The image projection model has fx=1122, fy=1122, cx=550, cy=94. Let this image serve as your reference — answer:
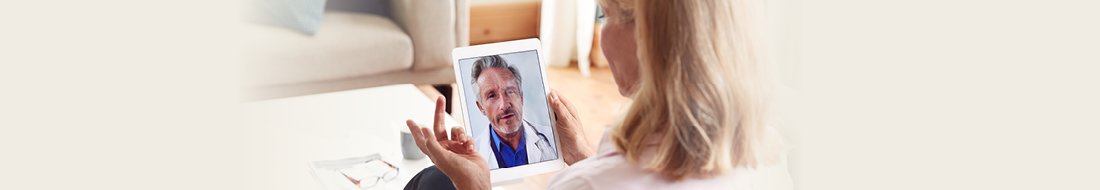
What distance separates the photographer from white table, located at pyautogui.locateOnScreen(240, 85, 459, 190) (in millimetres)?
1979

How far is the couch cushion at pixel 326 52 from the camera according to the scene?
2.87 meters

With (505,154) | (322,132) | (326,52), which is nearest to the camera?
(505,154)

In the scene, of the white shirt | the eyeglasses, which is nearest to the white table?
the eyeglasses

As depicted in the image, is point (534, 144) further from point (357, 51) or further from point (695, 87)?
point (357, 51)

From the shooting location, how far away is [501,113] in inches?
67.0

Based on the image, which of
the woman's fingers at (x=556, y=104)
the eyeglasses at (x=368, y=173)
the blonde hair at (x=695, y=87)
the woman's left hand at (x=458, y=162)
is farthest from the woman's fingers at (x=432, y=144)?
the eyeglasses at (x=368, y=173)

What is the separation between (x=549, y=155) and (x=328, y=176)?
508 mm

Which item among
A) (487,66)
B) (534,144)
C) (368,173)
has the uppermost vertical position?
(487,66)

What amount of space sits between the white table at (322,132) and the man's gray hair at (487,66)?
33 cm

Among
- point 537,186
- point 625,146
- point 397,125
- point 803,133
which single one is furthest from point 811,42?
point 625,146

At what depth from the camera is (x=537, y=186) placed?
2.65 m

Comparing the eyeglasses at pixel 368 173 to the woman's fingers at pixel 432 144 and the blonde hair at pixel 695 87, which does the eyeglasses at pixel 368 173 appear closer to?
the woman's fingers at pixel 432 144

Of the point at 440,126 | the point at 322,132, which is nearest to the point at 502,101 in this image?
the point at 440,126

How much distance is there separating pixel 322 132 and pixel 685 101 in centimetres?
138
